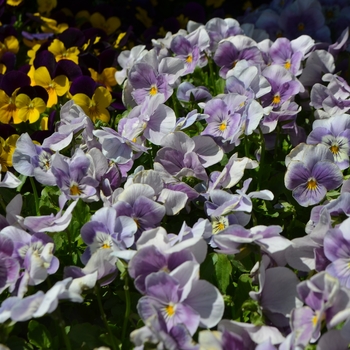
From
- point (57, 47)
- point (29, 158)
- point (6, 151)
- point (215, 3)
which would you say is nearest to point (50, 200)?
point (29, 158)

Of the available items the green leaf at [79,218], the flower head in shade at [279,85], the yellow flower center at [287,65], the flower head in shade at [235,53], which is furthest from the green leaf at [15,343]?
the yellow flower center at [287,65]

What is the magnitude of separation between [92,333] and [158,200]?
1.07 ft

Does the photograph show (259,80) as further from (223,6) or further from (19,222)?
(223,6)

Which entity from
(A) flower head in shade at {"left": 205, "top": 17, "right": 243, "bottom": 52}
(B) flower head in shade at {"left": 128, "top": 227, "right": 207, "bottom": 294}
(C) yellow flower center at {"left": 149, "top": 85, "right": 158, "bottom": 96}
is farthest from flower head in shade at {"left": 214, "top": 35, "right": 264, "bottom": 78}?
(B) flower head in shade at {"left": 128, "top": 227, "right": 207, "bottom": 294}

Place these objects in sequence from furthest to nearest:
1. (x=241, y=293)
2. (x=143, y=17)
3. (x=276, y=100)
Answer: (x=143, y=17) < (x=276, y=100) < (x=241, y=293)

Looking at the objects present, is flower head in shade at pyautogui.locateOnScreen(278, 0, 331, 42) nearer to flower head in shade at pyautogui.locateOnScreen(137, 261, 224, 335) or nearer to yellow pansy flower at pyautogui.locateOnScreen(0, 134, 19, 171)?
yellow pansy flower at pyautogui.locateOnScreen(0, 134, 19, 171)

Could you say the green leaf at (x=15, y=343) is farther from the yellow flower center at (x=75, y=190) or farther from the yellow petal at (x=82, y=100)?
the yellow petal at (x=82, y=100)

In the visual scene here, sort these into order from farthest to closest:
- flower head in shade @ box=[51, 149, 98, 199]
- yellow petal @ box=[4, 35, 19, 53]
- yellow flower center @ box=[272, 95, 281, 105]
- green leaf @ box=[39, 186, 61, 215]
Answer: yellow petal @ box=[4, 35, 19, 53] → yellow flower center @ box=[272, 95, 281, 105] → green leaf @ box=[39, 186, 61, 215] → flower head in shade @ box=[51, 149, 98, 199]

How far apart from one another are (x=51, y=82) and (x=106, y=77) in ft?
0.80

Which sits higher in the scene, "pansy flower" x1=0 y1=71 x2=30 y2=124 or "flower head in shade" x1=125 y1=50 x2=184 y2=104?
"flower head in shade" x1=125 y1=50 x2=184 y2=104

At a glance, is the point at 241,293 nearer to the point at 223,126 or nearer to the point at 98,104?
the point at 223,126

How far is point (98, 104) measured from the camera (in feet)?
6.36

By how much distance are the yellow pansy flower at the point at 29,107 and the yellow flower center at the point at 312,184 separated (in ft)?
2.81

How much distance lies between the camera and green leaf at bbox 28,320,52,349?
4.11ft
